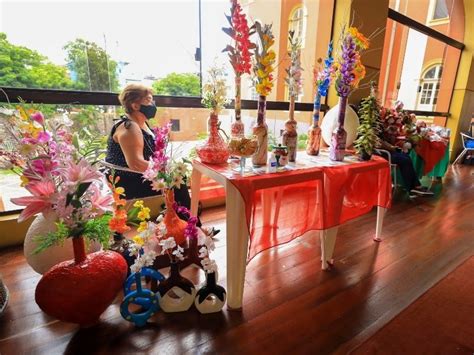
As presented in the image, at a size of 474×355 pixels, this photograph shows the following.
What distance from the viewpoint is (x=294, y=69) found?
161 cm

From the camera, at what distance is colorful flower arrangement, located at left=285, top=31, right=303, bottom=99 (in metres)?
1.57

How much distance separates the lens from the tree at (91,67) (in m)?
2.00

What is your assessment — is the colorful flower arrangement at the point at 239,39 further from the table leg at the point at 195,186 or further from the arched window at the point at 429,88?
the arched window at the point at 429,88

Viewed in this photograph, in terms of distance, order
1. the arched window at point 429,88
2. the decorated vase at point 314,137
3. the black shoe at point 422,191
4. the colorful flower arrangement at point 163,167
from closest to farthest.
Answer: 1. the colorful flower arrangement at point 163,167
2. the decorated vase at point 314,137
3. the black shoe at point 422,191
4. the arched window at point 429,88

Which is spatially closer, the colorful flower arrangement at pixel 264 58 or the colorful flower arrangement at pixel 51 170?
the colorful flower arrangement at pixel 51 170

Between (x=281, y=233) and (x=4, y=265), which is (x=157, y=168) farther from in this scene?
(x=4, y=265)

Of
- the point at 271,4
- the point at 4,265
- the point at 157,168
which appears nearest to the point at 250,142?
the point at 157,168

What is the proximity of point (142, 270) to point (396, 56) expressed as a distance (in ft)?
23.4

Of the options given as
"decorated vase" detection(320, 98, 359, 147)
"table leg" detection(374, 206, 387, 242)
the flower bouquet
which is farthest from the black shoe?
the flower bouquet

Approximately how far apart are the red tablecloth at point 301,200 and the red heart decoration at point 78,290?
0.69 meters

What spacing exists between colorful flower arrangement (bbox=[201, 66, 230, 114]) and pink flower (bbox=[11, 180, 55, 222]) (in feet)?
2.81

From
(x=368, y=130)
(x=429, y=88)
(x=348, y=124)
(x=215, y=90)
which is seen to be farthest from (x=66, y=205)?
(x=429, y=88)

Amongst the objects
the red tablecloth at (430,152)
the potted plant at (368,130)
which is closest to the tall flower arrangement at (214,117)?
the potted plant at (368,130)

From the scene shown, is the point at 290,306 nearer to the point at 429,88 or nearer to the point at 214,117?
the point at 214,117
